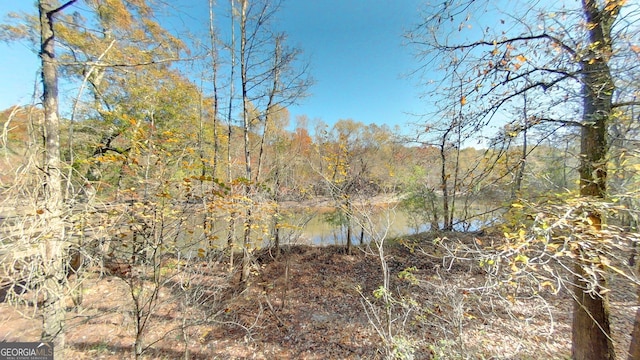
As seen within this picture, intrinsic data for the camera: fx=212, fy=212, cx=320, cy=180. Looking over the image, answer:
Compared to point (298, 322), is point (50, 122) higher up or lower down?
higher up

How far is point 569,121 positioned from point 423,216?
19.5 ft

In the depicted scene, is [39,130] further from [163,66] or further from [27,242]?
[163,66]

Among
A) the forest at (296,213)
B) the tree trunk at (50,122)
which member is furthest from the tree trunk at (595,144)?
the tree trunk at (50,122)

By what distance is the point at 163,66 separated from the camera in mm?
5910

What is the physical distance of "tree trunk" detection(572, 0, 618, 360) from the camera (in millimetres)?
2080

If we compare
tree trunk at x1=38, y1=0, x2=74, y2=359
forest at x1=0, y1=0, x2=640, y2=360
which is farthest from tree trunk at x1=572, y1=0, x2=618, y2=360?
tree trunk at x1=38, y1=0, x2=74, y2=359

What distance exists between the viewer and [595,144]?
2420mm

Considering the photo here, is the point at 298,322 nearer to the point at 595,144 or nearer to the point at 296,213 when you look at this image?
the point at 296,213

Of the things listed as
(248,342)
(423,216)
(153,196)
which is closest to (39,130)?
(153,196)

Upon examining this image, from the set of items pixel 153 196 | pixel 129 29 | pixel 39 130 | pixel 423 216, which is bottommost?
pixel 423 216

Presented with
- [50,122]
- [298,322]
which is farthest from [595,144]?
[50,122]

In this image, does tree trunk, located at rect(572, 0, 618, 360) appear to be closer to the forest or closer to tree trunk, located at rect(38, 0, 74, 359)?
the forest

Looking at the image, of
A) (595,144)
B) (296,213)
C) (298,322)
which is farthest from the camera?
(296,213)

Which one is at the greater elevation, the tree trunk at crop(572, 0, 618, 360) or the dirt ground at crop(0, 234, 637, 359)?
the tree trunk at crop(572, 0, 618, 360)
